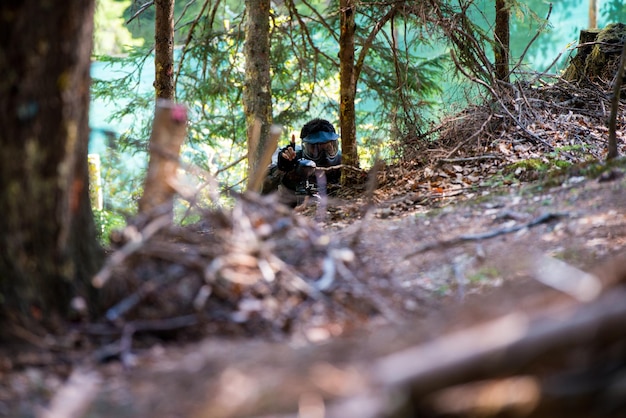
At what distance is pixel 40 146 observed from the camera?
3574 millimetres

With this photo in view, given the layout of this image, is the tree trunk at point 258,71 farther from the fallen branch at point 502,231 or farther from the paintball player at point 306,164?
the fallen branch at point 502,231

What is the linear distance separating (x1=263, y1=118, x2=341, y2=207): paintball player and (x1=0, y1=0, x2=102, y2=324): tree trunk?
5.72 m

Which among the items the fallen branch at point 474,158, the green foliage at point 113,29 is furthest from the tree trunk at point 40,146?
the green foliage at point 113,29

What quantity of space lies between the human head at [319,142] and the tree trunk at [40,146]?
7.26 metres

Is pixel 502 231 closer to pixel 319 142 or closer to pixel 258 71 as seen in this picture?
pixel 258 71

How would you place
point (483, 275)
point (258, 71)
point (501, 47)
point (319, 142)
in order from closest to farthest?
point (483, 275) < point (258, 71) < point (501, 47) < point (319, 142)

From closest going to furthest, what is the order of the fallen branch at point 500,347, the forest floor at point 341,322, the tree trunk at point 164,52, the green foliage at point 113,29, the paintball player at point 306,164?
the fallen branch at point 500,347 → the forest floor at point 341,322 → the tree trunk at point 164,52 → the paintball player at point 306,164 → the green foliage at point 113,29

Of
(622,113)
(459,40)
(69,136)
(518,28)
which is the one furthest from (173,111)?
(518,28)

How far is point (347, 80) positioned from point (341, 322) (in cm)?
697

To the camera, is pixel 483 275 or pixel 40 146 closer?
pixel 40 146

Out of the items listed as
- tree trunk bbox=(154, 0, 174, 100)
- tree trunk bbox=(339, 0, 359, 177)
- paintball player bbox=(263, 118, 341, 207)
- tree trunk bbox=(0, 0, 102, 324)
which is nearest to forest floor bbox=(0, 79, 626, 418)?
tree trunk bbox=(0, 0, 102, 324)

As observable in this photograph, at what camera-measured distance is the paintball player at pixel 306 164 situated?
10.1 meters

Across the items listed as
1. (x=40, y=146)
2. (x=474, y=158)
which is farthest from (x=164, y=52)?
(x=40, y=146)

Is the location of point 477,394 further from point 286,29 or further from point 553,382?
point 286,29
